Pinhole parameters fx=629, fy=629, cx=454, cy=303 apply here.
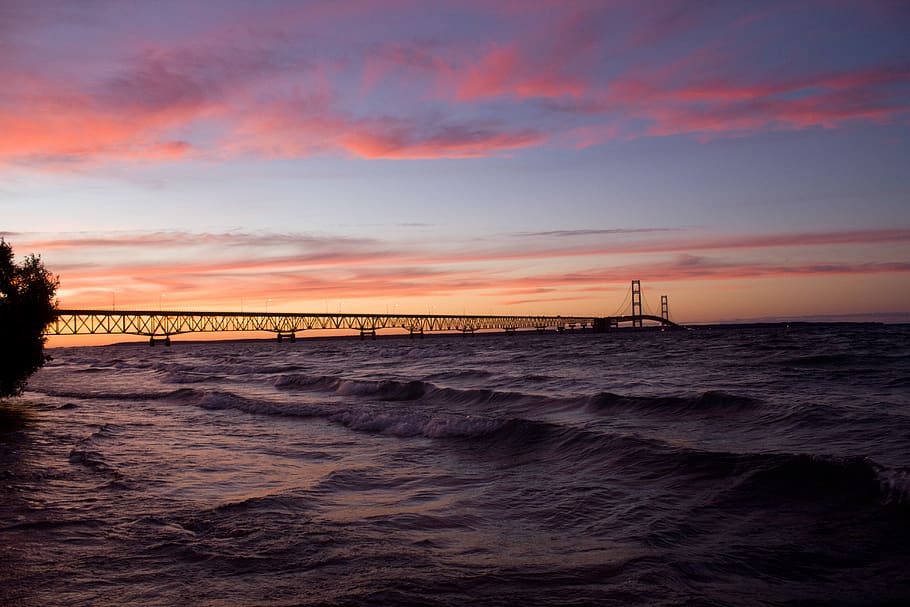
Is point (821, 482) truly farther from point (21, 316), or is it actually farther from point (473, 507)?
point (21, 316)

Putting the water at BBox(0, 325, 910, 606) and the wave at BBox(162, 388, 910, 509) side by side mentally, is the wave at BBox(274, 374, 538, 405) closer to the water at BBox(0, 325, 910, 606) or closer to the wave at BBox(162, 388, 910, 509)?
the wave at BBox(162, 388, 910, 509)

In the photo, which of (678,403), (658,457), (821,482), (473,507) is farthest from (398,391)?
(821,482)

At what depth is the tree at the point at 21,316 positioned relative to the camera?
78.1 feet

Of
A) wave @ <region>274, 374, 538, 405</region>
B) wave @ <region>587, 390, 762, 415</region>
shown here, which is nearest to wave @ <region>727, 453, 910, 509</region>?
wave @ <region>587, 390, 762, 415</region>

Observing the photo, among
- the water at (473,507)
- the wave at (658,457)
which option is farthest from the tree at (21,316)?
the wave at (658,457)

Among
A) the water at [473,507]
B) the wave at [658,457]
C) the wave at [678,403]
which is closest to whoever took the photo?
the water at [473,507]

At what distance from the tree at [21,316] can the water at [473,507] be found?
4.11 m

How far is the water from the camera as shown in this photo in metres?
6.74

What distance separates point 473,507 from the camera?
10.1 metres

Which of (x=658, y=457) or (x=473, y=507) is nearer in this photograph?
(x=473, y=507)

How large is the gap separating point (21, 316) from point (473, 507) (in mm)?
22480

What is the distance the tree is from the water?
411 centimetres

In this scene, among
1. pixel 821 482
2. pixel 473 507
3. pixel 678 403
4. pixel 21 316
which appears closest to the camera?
pixel 473 507

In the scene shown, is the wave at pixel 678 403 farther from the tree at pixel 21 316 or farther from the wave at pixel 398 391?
the tree at pixel 21 316
